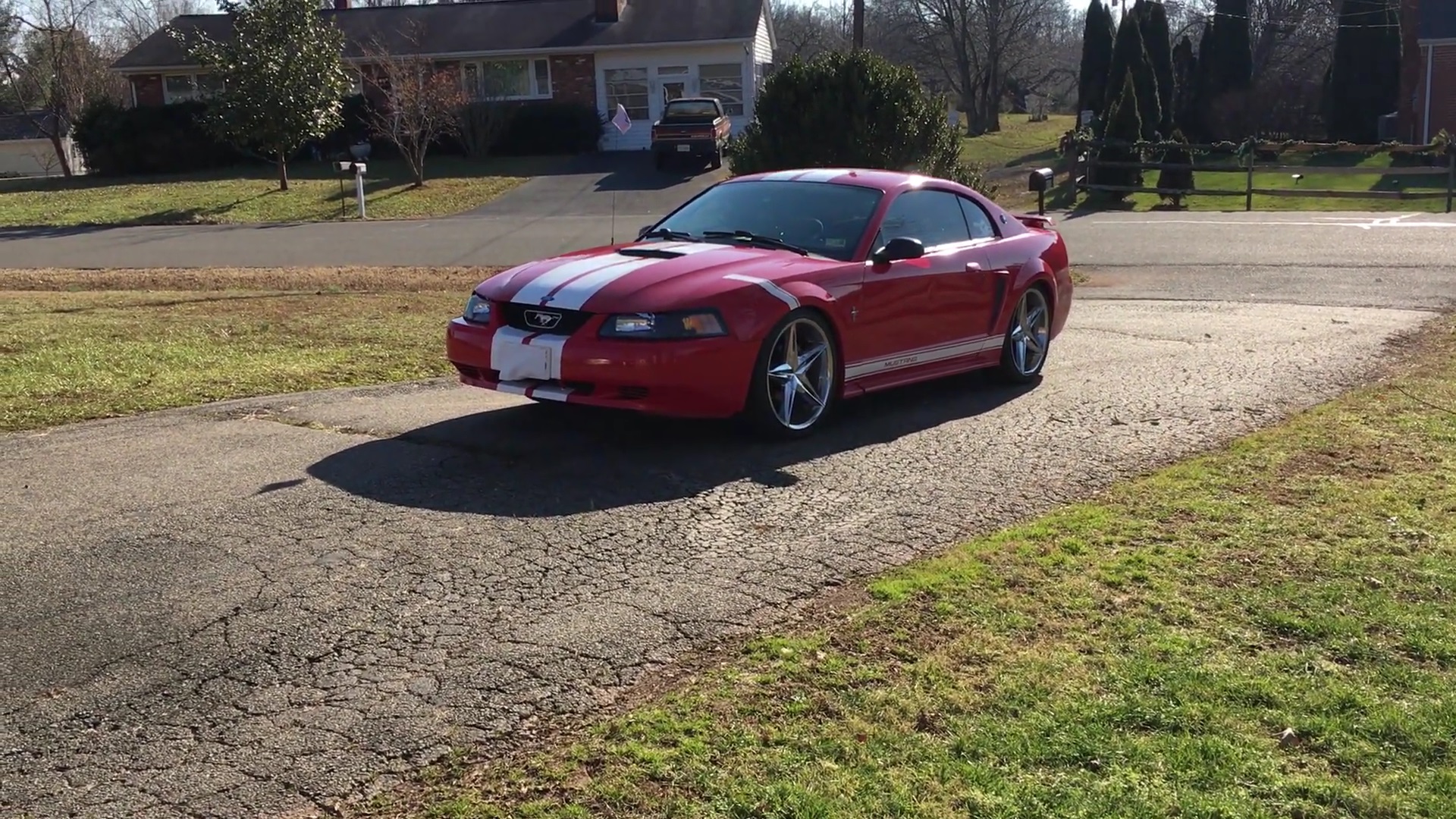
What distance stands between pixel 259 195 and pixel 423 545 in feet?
99.7

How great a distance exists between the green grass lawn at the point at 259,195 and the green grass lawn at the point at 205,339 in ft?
47.9

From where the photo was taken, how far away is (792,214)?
7953 mm

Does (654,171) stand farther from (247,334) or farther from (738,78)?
(247,334)

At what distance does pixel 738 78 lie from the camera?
142ft

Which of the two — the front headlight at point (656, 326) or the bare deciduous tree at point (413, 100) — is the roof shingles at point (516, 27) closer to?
the bare deciduous tree at point (413, 100)

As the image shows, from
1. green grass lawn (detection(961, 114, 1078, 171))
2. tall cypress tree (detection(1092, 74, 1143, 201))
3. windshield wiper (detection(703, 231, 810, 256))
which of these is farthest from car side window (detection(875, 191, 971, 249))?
green grass lawn (detection(961, 114, 1078, 171))

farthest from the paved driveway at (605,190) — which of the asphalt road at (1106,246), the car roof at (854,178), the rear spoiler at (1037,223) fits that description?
the car roof at (854,178)

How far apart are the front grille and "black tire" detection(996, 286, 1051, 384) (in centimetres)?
307

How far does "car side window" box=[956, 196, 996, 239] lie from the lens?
866 centimetres

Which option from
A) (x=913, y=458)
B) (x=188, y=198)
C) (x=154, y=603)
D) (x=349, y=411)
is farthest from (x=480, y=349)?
(x=188, y=198)

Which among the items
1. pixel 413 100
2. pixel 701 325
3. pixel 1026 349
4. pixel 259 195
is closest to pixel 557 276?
pixel 701 325

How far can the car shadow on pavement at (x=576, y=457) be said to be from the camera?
19.4 feet

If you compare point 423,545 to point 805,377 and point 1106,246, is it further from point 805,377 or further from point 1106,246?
point 1106,246

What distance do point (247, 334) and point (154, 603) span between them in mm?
6917
